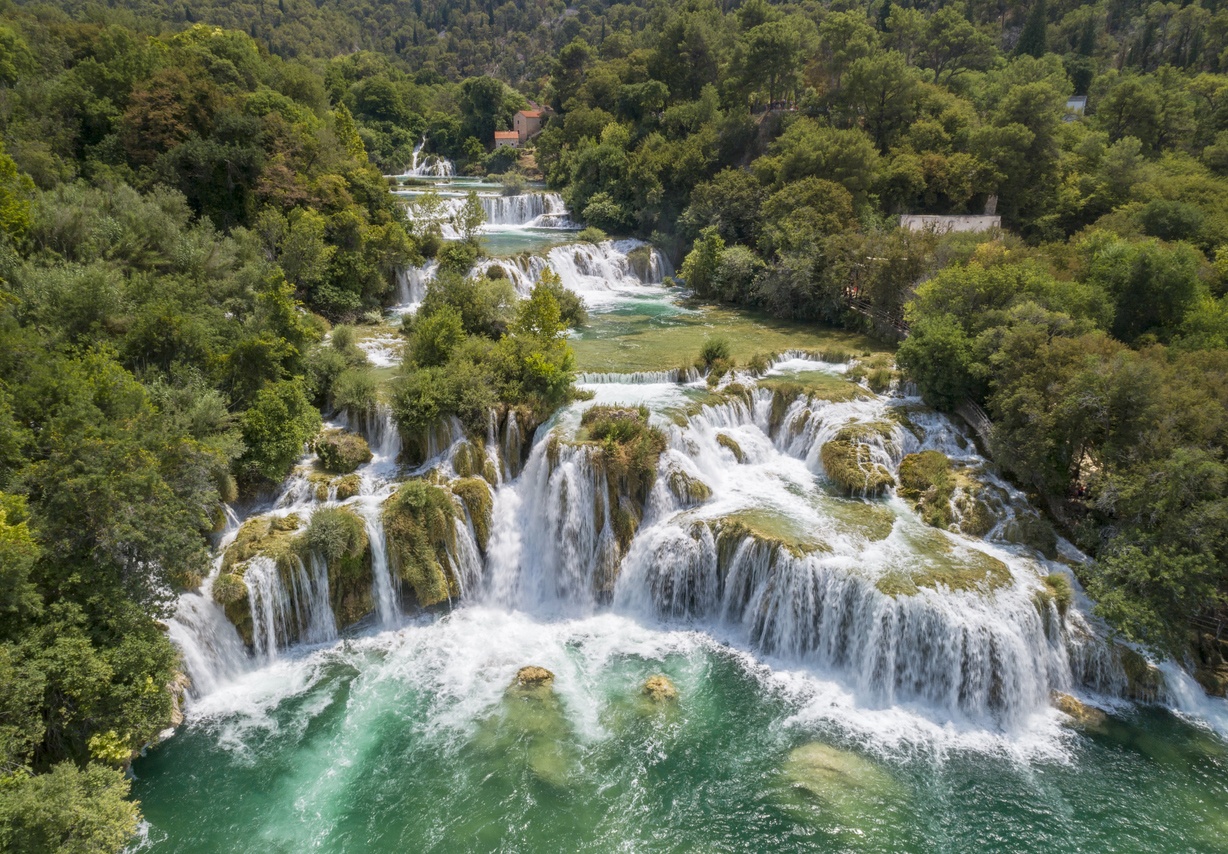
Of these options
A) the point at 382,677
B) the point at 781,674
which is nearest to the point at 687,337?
the point at 781,674

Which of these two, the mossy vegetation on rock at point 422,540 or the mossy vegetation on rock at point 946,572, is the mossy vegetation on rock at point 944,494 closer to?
the mossy vegetation on rock at point 946,572

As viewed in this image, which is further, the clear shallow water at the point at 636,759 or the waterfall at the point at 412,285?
the waterfall at the point at 412,285

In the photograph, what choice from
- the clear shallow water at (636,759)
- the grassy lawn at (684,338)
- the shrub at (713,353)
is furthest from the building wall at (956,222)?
the clear shallow water at (636,759)

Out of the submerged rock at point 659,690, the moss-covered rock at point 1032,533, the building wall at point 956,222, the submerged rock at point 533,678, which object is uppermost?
the building wall at point 956,222

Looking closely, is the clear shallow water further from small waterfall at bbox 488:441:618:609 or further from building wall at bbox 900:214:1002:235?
building wall at bbox 900:214:1002:235

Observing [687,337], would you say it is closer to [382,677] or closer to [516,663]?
[516,663]

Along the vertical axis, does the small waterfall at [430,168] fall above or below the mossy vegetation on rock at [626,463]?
above

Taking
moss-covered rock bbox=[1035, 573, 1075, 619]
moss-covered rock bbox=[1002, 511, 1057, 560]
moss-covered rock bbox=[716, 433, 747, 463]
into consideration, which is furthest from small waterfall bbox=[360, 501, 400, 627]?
moss-covered rock bbox=[1002, 511, 1057, 560]
